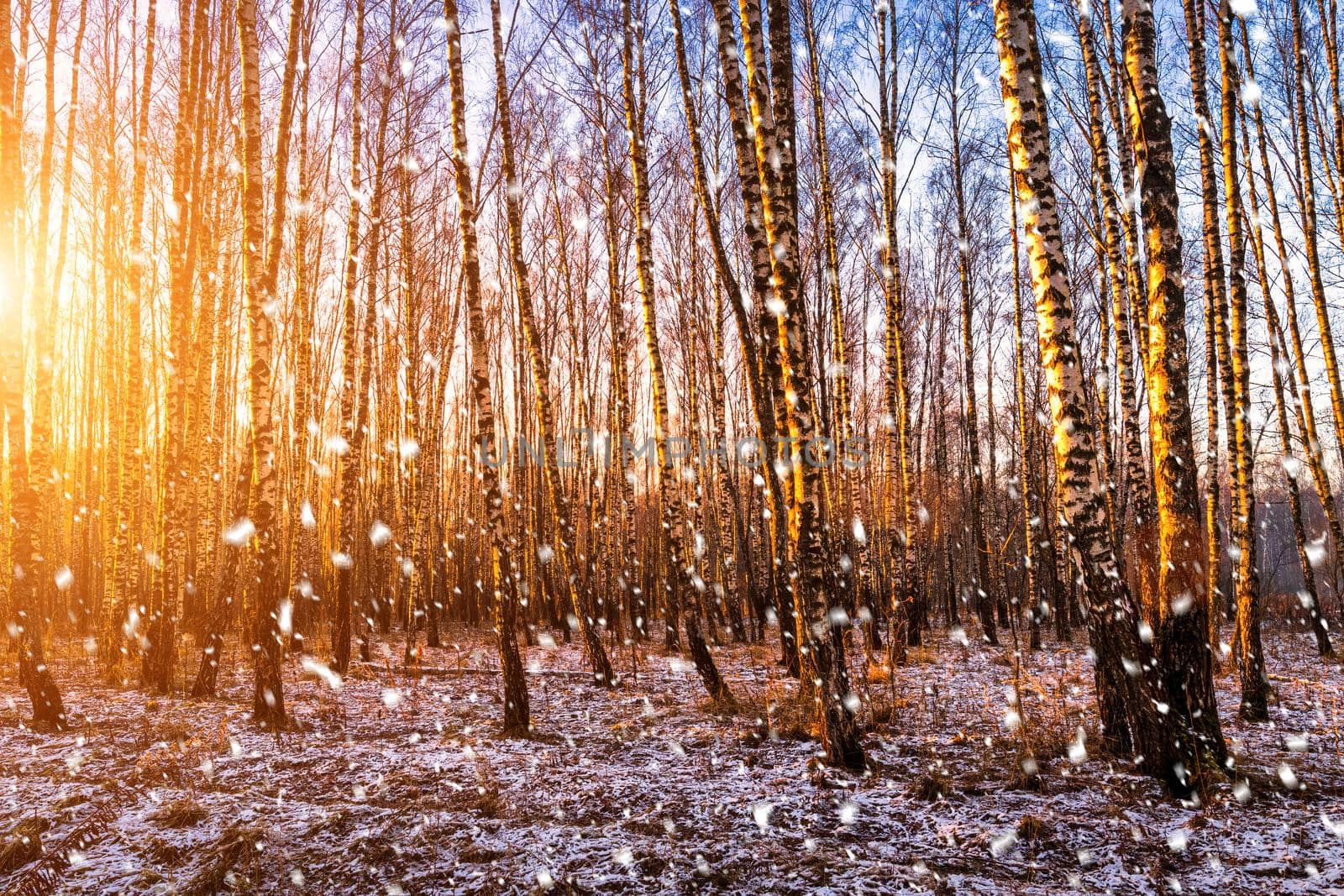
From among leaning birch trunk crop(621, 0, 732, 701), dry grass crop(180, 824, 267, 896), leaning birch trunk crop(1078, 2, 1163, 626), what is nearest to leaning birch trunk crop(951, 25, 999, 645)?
leaning birch trunk crop(1078, 2, 1163, 626)

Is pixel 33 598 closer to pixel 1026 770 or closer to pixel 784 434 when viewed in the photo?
pixel 784 434

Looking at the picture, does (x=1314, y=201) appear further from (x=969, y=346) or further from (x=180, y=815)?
(x=180, y=815)

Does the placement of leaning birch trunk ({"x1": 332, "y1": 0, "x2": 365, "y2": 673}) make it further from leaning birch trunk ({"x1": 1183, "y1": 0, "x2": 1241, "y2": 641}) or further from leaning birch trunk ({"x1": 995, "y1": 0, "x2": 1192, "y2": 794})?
leaning birch trunk ({"x1": 1183, "y1": 0, "x2": 1241, "y2": 641})

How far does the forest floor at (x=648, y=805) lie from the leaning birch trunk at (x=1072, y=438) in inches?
14.4

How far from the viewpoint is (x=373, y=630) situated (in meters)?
16.6

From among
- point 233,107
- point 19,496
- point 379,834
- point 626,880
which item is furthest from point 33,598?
point 233,107

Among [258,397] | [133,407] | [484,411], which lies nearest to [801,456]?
[484,411]

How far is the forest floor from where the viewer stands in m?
3.15

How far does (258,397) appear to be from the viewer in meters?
5.91

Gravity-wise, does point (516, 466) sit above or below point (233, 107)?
below

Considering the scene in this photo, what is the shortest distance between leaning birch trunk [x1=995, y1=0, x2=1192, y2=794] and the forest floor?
0.37 meters

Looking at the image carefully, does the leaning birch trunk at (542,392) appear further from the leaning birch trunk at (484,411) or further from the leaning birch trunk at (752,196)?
the leaning birch trunk at (752,196)

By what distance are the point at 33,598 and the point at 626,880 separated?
5997mm

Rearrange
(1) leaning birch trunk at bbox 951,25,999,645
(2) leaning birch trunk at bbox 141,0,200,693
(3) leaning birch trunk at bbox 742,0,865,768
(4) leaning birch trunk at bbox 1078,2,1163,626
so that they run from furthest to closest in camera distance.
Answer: (1) leaning birch trunk at bbox 951,25,999,645, (2) leaning birch trunk at bbox 141,0,200,693, (4) leaning birch trunk at bbox 1078,2,1163,626, (3) leaning birch trunk at bbox 742,0,865,768
